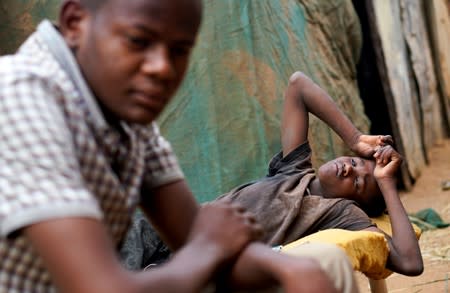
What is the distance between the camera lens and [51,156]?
Result: 1305 mm

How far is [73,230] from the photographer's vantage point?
127 cm

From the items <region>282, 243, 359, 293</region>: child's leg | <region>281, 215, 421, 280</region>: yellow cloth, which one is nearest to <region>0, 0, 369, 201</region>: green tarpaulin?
<region>281, 215, 421, 280</region>: yellow cloth

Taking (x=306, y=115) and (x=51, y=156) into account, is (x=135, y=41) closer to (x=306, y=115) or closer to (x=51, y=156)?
(x=51, y=156)

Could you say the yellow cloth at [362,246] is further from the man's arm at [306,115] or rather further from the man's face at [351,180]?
the man's arm at [306,115]

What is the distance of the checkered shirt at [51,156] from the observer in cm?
128

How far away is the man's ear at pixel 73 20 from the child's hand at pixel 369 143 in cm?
223

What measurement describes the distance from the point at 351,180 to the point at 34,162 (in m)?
2.46

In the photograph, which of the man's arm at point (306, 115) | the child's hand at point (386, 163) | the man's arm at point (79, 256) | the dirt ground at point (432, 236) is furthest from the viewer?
the dirt ground at point (432, 236)

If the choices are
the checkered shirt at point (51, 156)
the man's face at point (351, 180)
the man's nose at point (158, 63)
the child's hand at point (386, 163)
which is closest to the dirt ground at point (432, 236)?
the man's face at point (351, 180)

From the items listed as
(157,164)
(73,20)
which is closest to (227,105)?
(157,164)

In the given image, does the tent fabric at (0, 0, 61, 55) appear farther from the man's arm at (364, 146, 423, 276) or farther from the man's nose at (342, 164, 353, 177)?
the man's arm at (364, 146, 423, 276)

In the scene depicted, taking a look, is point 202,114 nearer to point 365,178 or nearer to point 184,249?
point 365,178

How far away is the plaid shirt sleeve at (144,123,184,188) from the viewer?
1741 millimetres

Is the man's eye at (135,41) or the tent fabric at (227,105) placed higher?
the man's eye at (135,41)
